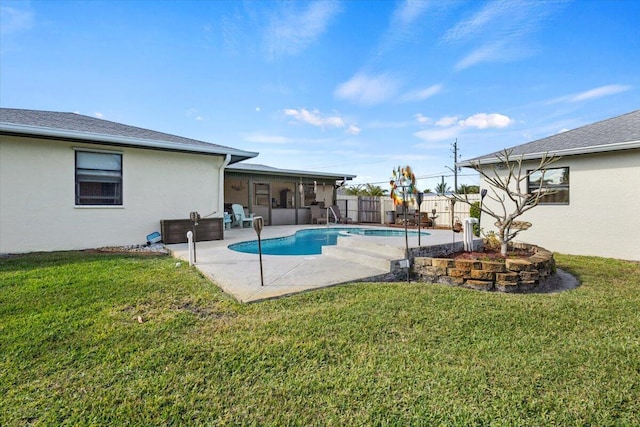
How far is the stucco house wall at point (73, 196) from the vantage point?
24.7 feet

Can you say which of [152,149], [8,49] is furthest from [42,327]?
[8,49]

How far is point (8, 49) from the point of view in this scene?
9273 mm

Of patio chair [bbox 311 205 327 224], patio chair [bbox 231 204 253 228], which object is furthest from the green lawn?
patio chair [bbox 311 205 327 224]

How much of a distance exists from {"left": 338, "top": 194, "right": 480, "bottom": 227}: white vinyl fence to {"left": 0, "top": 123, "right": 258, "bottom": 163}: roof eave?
33.1 ft

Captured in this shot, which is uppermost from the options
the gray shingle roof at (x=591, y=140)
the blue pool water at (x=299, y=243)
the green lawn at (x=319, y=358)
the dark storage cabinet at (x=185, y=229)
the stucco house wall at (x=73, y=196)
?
the gray shingle roof at (x=591, y=140)

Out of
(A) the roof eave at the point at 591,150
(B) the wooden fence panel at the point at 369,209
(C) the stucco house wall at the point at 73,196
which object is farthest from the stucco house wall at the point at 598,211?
(C) the stucco house wall at the point at 73,196

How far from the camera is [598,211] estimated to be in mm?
8125

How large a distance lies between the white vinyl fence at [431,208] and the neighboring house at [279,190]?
1.81m

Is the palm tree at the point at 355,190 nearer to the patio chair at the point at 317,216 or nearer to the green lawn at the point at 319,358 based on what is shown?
the patio chair at the point at 317,216

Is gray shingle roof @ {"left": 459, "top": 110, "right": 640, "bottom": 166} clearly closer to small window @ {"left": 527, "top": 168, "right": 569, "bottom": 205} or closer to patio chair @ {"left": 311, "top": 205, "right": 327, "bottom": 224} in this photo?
Answer: small window @ {"left": 527, "top": 168, "right": 569, "bottom": 205}

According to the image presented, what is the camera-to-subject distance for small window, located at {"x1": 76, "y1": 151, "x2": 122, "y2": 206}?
8359mm

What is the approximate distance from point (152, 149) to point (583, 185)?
12.4 metres

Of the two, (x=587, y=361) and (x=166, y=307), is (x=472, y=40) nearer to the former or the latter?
(x=587, y=361)

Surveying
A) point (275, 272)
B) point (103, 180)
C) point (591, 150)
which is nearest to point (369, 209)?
point (591, 150)
